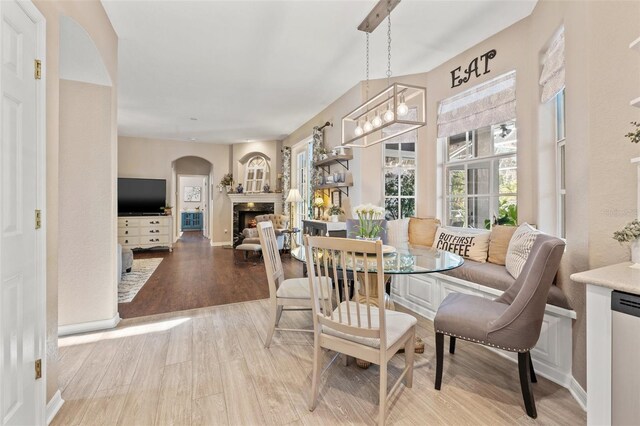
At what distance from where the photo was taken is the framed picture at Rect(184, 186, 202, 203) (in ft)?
41.3

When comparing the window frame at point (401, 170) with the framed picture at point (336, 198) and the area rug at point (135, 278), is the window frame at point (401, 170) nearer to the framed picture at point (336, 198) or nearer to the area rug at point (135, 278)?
the framed picture at point (336, 198)

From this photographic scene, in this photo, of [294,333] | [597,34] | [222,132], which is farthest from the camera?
[222,132]

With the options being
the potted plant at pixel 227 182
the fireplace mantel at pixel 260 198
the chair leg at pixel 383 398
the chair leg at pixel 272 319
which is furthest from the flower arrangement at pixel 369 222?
the potted plant at pixel 227 182

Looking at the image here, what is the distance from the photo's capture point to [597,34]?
1.73m

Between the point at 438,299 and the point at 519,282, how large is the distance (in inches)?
41.3

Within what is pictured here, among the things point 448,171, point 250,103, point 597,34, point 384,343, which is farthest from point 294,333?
point 250,103

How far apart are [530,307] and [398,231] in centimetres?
204

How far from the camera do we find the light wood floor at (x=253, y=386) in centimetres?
163

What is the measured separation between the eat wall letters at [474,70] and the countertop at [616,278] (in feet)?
8.35

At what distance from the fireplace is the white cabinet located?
157cm

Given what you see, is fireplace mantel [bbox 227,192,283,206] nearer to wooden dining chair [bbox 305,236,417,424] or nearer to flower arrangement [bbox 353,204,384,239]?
flower arrangement [bbox 353,204,384,239]

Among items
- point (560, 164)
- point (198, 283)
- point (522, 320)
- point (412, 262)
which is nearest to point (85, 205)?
point (198, 283)

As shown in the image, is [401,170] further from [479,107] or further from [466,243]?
[466,243]

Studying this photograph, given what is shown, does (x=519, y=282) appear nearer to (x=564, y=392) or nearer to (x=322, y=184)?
(x=564, y=392)
